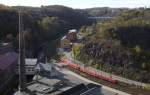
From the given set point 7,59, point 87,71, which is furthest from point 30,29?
point 7,59

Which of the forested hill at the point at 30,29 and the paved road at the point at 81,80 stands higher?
the forested hill at the point at 30,29

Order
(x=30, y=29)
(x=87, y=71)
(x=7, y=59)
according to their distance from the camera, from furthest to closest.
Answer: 1. (x=30, y=29)
2. (x=87, y=71)
3. (x=7, y=59)

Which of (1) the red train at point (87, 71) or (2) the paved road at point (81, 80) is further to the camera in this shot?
(1) the red train at point (87, 71)

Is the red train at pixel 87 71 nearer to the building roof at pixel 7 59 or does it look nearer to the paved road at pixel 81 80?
the paved road at pixel 81 80

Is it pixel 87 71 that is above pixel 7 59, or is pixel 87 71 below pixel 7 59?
below

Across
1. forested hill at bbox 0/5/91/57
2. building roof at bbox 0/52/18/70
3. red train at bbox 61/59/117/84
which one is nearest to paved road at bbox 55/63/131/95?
red train at bbox 61/59/117/84

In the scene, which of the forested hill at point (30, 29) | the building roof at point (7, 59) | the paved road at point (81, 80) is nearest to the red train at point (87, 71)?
the paved road at point (81, 80)

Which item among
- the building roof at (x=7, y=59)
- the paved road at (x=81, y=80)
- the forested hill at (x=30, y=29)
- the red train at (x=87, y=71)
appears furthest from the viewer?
the forested hill at (x=30, y=29)

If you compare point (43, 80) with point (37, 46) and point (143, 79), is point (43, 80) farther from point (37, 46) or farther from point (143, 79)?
point (37, 46)

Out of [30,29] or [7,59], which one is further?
[30,29]

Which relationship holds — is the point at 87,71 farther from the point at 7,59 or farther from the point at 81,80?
the point at 7,59

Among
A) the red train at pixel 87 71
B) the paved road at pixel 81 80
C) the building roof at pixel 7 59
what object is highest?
the building roof at pixel 7 59
